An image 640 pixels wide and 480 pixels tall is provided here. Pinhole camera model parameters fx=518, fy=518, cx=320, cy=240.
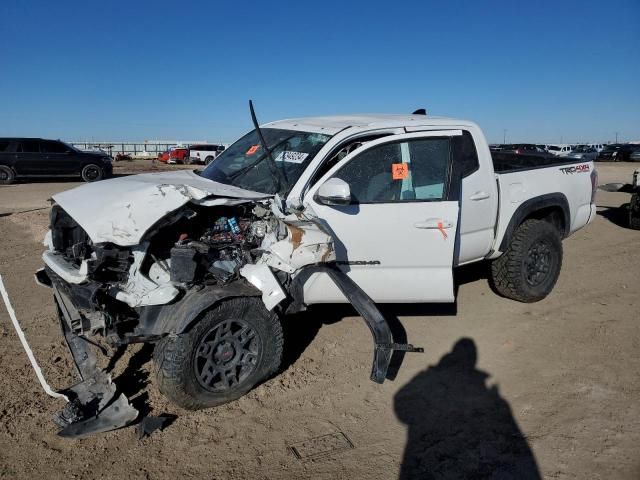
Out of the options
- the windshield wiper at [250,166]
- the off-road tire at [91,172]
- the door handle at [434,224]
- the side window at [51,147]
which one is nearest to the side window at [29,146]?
the side window at [51,147]

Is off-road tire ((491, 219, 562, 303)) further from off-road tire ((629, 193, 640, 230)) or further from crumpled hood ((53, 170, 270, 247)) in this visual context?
off-road tire ((629, 193, 640, 230))

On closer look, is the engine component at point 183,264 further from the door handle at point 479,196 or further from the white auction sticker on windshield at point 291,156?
the door handle at point 479,196

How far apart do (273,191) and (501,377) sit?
2414 mm

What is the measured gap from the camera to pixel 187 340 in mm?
3459

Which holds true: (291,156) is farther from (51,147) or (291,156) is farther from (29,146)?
(29,146)

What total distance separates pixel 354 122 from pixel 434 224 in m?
1.23

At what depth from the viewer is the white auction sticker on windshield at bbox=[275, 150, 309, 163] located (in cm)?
442

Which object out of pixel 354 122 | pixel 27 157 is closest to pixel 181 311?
pixel 354 122

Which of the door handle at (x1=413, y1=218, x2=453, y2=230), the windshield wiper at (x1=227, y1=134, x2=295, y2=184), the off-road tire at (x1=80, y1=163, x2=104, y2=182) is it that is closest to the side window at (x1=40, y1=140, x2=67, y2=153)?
the off-road tire at (x1=80, y1=163, x2=104, y2=182)

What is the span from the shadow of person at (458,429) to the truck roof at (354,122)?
2.18 meters

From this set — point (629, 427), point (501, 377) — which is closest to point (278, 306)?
point (501, 377)

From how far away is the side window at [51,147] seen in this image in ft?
65.2

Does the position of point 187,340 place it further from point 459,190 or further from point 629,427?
point 629,427

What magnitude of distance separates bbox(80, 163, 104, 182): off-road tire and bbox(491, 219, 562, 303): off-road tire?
18.2 meters
